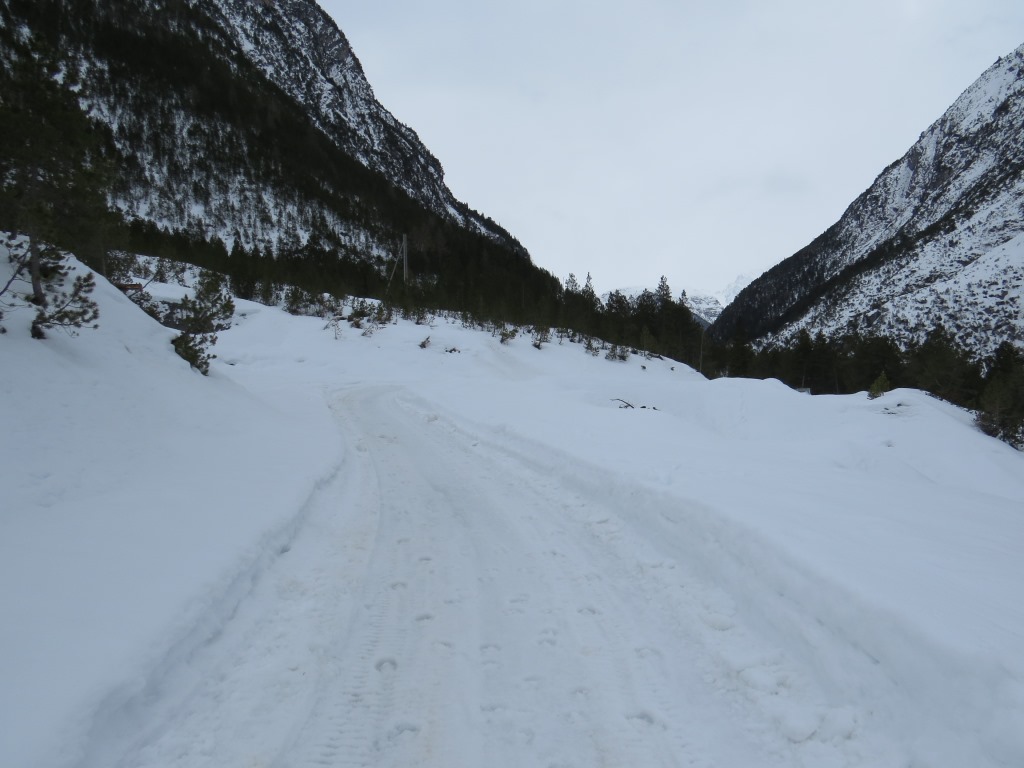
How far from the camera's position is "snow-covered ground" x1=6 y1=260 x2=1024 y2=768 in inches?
96.9

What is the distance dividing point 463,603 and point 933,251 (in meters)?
148

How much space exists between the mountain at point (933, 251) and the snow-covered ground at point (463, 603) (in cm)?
7887

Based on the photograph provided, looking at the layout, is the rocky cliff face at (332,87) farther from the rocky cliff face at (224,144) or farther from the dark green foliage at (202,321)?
the dark green foliage at (202,321)

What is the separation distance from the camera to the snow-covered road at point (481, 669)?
2.46 metres

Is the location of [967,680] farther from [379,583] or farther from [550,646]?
[379,583]

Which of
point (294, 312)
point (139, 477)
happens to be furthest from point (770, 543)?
point (294, 312)

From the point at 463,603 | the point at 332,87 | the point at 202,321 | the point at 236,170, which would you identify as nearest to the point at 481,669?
the point at 463,603

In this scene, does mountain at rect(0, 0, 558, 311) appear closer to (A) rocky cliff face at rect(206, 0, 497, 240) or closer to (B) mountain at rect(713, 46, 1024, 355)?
(A) rocky cliff face at rect(206, 0, 497, 240)

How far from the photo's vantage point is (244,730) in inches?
97.6

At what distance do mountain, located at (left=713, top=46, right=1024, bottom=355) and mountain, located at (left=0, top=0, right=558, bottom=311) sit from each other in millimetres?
56854

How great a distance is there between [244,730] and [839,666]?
11.5ft

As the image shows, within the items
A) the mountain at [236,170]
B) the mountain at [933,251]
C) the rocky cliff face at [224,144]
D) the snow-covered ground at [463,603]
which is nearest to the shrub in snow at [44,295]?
the snow-covered ground at [463,603]

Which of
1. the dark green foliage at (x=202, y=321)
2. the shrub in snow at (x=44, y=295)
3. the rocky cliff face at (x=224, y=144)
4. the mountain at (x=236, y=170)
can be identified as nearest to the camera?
the shrub in snow at (x=44, y=295)

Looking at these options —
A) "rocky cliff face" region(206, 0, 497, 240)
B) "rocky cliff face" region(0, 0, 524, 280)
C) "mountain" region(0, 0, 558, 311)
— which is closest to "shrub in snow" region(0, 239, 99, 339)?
"mountain" region(0, 0, 558, 311)
